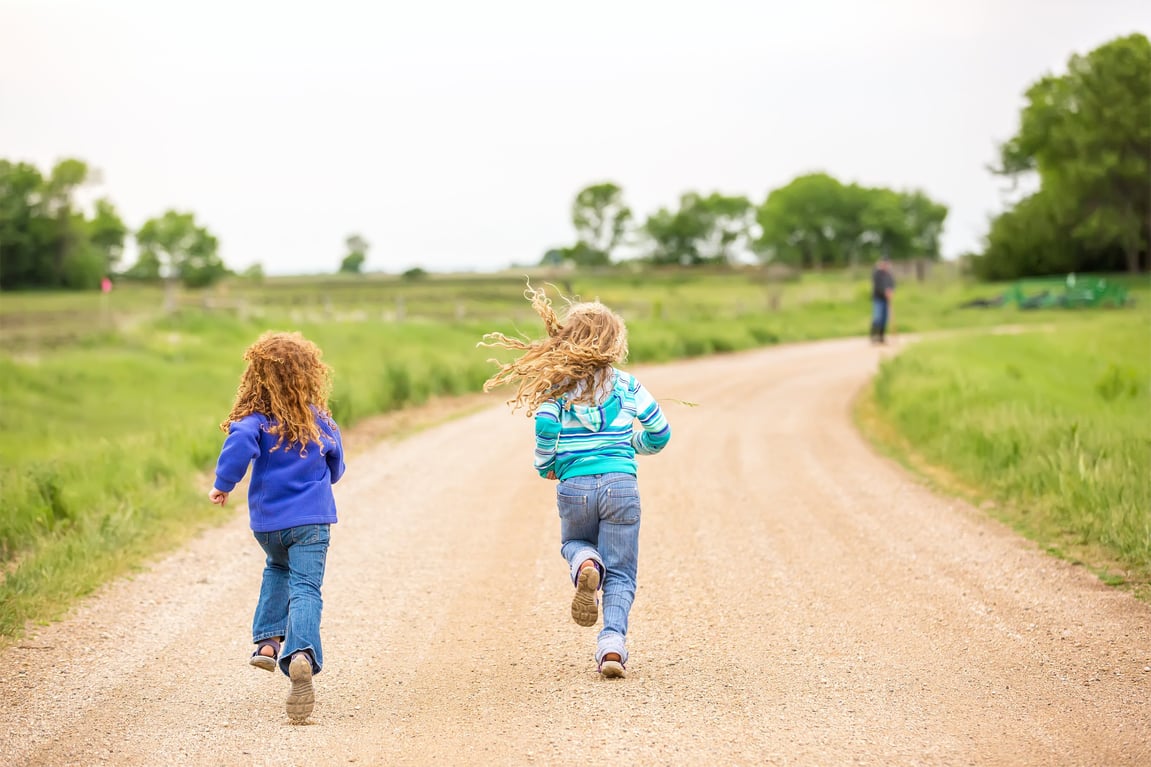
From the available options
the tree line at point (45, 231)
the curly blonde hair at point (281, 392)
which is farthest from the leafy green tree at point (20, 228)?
the curly blonde hair at point (281, 392)

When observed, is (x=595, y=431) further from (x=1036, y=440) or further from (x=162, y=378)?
(x=162, y=378)

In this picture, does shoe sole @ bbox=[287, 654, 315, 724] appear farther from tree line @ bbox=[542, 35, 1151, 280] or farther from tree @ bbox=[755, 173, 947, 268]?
tree @ bbox=[755, 173, 947, 268]

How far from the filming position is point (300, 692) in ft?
17.0

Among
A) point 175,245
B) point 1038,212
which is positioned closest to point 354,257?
point 175,245

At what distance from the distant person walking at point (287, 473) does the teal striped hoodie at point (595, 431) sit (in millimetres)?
1048

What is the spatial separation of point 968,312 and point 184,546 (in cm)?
4096

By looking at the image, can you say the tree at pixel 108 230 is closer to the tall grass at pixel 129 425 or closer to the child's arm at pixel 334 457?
the tall grass at pixel 129 425

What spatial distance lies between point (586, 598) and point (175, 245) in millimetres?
124324

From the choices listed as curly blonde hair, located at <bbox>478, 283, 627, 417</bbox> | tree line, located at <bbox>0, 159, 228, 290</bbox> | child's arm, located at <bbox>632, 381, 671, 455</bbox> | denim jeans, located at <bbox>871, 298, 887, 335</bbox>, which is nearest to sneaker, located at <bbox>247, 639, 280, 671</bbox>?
curly blonde hair, located at <bbox>478, 283, 627, 417</bbox>

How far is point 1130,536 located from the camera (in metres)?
8.15

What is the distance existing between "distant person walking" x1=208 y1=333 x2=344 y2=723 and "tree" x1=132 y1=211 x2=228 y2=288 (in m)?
116

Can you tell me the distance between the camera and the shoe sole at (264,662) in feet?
18.6

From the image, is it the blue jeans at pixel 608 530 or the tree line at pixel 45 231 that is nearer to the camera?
the blue jeans at pixel 608 530

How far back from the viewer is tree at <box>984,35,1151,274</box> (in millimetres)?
57156
